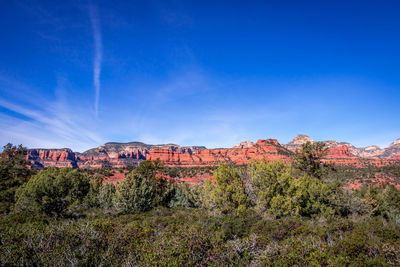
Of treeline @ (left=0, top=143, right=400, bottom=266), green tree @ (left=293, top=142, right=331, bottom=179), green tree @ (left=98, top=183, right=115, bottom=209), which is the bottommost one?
green tree @ (left=98, top=183, right=115, bottom=209)

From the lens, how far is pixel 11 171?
1421 inches

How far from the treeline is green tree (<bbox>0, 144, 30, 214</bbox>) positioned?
163mm

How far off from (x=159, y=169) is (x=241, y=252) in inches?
1230

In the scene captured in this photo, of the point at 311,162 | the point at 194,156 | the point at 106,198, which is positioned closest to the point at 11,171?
the point at 106,198

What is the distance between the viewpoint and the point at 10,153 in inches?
1471

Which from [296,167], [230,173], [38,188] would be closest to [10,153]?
[38,188]

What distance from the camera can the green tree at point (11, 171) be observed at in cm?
3058

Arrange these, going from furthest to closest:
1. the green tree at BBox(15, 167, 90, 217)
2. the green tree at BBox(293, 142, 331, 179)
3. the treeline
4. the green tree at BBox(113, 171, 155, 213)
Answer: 1. the green tree at BBox(293, 142, 331, 179)
2. the green tree at BBox(113, 171, 155, 213)
3. the green tree at BBox(15, 167, 90, 217)
4. the treeline

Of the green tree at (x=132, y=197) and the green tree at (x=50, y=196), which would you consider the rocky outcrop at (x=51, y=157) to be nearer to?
the green tree at (x=50, y=196)

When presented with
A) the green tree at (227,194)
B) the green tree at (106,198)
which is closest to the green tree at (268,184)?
the green tree at (227,194)

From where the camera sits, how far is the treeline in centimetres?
672

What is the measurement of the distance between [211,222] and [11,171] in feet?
139

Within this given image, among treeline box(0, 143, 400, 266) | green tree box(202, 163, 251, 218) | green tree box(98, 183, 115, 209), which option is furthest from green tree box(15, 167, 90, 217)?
green tree box(202, 163, 251, 218)

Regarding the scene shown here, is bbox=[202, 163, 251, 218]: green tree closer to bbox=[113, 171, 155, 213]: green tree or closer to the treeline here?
the treeline
